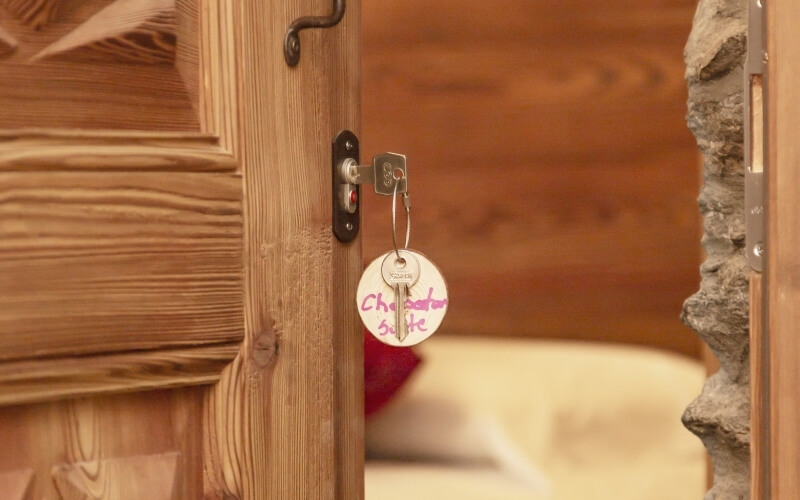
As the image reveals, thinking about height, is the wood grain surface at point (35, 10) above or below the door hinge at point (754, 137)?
above

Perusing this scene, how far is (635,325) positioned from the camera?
7.15ft

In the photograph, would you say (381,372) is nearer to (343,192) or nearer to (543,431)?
(543,431)

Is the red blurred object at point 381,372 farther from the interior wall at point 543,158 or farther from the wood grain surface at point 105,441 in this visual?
the wood grain surface at point 105,441

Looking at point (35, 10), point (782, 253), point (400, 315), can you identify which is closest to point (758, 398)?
point (782, 253)

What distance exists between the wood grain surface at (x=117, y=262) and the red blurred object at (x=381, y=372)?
1.07 m

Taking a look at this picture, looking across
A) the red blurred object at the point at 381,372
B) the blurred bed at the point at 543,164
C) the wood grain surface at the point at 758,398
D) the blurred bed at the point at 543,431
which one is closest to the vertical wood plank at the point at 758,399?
the wood grain surface at the point at 758,398

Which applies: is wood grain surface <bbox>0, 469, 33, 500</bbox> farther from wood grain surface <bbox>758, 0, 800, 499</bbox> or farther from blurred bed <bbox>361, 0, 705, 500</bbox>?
blurred bed <bbox>361, 0, 705, 500</bbox>

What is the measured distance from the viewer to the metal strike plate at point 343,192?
77cm

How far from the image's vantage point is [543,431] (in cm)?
178

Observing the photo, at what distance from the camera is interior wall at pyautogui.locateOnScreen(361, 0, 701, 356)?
214 centimetres

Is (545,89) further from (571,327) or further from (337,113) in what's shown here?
(337,113)

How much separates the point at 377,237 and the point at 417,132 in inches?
12.1

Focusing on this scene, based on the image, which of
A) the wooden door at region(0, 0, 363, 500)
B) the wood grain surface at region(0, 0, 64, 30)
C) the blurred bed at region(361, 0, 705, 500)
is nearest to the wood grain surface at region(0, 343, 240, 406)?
the wooden door at region(0, 0, 363, 500)

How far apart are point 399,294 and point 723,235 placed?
320 millimetres
